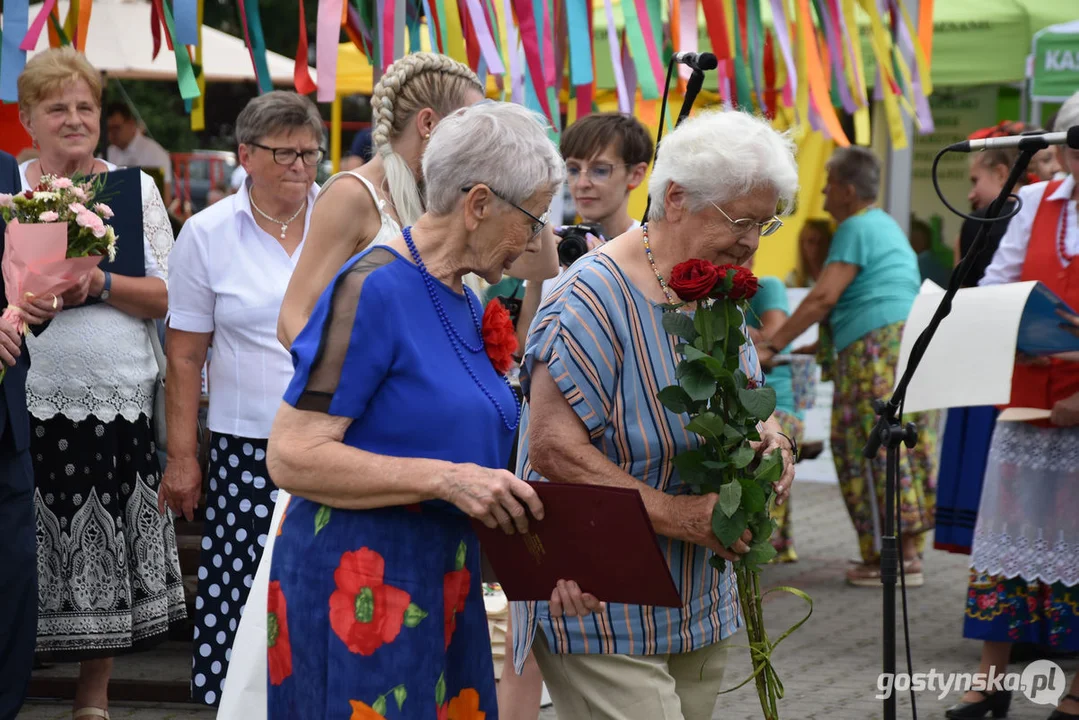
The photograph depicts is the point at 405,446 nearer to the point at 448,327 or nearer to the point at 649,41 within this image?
the point at 448,327

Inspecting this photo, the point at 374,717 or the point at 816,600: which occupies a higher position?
the point at 374,717

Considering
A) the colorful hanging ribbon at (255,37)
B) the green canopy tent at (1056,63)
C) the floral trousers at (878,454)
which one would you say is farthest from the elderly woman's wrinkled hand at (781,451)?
the green canopy tent at (1056,63)

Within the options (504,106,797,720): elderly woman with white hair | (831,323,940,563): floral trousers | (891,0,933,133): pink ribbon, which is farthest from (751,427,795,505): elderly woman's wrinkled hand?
(891,0,933,133): pink ribbon

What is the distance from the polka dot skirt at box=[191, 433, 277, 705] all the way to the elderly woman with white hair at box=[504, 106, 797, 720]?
1685 mm

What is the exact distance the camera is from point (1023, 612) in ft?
17.0

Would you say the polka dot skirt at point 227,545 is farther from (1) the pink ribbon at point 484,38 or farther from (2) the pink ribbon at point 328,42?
(1) the pink ribbon at point 484,38

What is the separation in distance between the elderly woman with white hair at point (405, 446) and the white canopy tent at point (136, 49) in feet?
29.6

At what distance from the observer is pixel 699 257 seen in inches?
113

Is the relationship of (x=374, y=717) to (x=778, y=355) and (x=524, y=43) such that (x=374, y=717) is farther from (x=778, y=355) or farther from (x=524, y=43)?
(x=778, y=355)

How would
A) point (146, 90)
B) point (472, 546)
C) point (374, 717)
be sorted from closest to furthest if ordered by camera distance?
point (374, 717)
point (472, 546)
point (146, 90)

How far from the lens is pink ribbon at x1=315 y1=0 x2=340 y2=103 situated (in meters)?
5.22

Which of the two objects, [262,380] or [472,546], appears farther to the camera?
[262,380]

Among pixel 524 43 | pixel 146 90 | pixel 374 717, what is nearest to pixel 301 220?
pixel 524 43

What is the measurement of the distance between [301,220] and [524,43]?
156 cm
